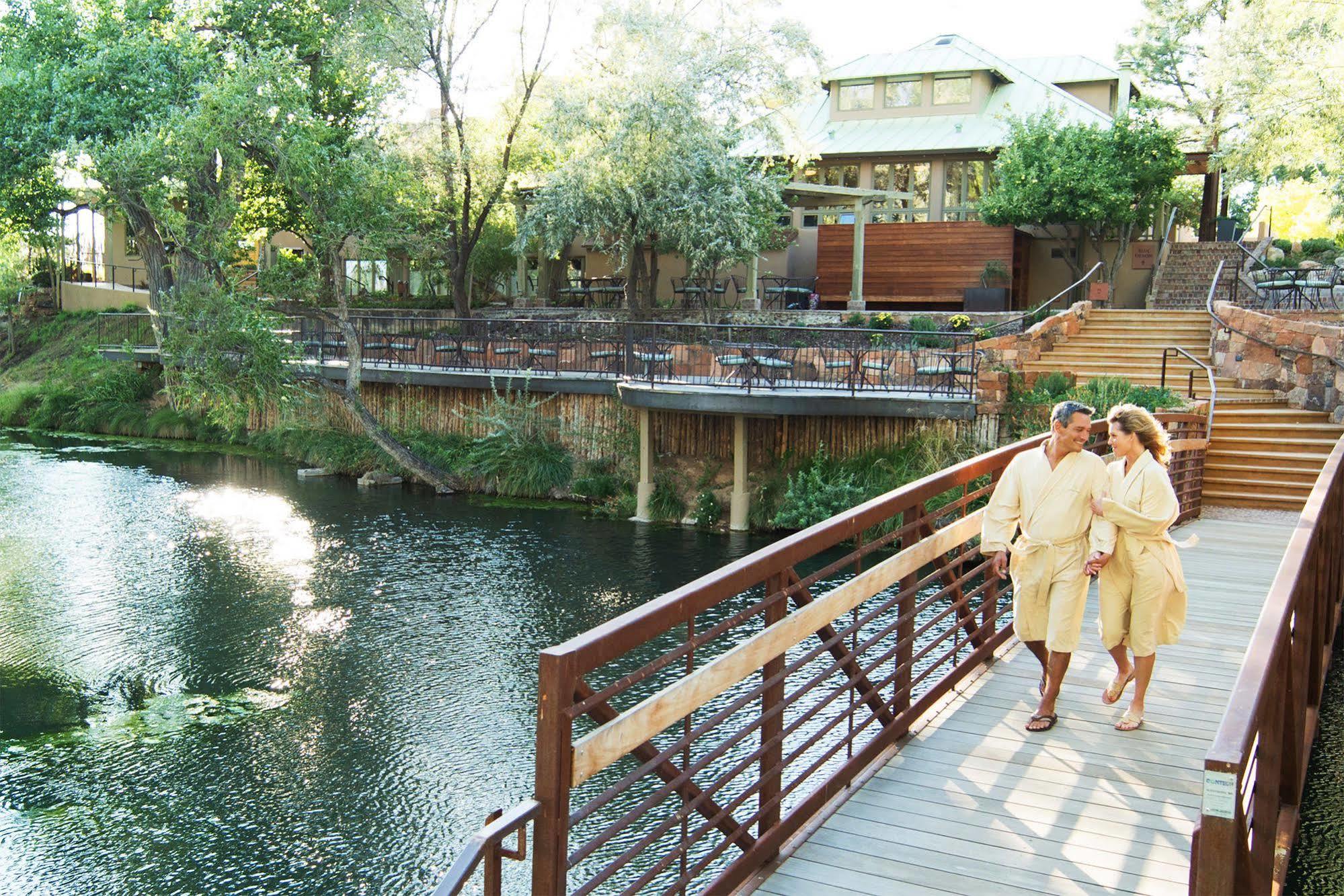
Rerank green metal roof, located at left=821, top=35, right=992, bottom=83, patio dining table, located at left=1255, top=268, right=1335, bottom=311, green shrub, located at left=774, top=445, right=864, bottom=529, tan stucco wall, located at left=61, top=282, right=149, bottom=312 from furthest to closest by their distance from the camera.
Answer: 1. tan stucco wall, located at left=61, top=282, right=149, bottom=312
2. green metal roof, located at left=821, top=35, right=992, bottom=83
3. patio dining table, located at left=1255, top=268, right=1335, bottom=311
4. green shrub, located at left=774, top=445, right=864, bottom=529

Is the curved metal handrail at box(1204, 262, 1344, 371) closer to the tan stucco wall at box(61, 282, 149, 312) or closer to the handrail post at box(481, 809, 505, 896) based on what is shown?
the handrail post at box(481, 809, 505, 896)

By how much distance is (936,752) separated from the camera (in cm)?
569

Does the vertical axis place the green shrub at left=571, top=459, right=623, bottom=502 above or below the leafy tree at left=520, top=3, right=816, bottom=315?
below

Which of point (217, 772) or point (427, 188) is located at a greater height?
point (427, 188)

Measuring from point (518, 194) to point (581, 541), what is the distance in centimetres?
1248

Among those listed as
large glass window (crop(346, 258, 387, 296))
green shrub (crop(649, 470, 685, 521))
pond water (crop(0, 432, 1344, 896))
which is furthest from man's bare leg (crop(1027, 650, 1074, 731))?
large glass window (crop(346, 258, 387, 296))

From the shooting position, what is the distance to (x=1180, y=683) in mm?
6746

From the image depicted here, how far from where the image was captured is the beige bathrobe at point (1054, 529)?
5.84 metres

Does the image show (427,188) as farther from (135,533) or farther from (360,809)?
(360,809)

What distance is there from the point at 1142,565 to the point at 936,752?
1.41 meters

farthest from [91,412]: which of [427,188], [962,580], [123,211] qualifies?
[962,580]

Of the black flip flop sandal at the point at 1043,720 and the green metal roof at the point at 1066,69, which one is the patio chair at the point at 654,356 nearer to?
the black flip flop sandal at the point at 1043,720

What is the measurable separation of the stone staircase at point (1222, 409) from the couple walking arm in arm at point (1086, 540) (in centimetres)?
845

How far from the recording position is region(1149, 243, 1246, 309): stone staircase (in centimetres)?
2709
